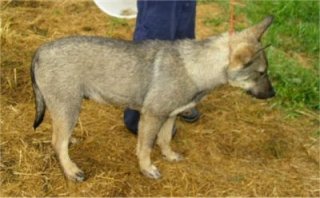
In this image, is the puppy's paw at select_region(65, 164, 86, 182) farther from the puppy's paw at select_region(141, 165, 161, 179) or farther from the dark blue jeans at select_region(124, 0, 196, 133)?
the dark blue jeans at select_region(124, 0, 196, 133)

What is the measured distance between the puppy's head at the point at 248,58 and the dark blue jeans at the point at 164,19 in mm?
653

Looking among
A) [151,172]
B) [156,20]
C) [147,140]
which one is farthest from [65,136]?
[156,20]

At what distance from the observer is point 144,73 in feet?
13.7

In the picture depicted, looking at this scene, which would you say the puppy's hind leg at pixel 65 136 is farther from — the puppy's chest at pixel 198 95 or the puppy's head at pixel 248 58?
the puppy's head at pixel 248 58

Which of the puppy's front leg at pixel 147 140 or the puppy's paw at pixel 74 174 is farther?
the puppy's paw at pixel 74 174

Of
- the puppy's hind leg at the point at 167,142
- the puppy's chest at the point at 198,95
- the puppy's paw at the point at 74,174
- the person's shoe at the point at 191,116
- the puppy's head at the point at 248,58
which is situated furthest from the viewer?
the person's shoe at the point at 191,116

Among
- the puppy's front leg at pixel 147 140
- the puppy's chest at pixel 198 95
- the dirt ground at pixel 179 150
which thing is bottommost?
the dirt ground at pixel 179 150

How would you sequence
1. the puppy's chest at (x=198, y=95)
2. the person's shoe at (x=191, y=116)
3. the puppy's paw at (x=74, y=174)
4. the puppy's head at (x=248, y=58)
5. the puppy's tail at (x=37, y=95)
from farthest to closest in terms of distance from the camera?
the person's shoe at (x=191, y=116), the puppy's paw at (x=74, y=174), the puppy's chest at (x=198, y=95), the puppy's tail at (x=37, y=95), the puppy's head at (x=248, y=58)

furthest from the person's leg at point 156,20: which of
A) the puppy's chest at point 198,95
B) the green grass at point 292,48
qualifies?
the green grass at point 292,48

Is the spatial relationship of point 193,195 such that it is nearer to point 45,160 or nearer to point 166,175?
point 166,175

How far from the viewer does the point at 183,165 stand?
4.63m

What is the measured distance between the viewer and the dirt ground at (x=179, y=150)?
14.3ft

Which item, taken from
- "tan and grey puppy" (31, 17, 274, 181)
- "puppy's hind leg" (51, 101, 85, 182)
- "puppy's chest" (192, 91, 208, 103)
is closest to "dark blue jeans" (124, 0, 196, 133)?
"tan and grey puppy" (31, 17, 274, 181)

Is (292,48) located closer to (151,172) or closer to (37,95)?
(151,172)
